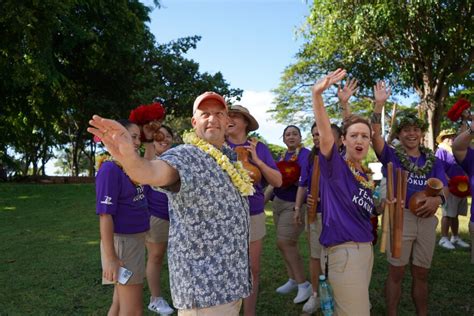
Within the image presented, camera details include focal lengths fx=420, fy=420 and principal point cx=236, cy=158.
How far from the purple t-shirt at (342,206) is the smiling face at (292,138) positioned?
2.35m

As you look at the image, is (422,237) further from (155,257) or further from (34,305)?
(34,305)

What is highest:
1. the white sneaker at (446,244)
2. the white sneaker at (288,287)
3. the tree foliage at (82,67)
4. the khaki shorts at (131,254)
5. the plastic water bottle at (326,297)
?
→ the tree foliage at (82,67)

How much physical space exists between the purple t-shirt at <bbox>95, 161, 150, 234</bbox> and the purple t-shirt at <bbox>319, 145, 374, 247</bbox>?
1.54 m

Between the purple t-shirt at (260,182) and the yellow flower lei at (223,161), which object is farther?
the purple t-shirt at (260,182)

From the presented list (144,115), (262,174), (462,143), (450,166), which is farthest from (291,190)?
(450,166)

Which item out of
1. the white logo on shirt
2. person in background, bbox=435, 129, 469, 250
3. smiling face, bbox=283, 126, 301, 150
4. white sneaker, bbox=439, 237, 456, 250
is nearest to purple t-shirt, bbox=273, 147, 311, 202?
smiling face, bbox=283, 126, 301, 150

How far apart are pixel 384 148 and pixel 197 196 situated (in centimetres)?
245

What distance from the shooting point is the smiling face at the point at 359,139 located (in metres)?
3.29

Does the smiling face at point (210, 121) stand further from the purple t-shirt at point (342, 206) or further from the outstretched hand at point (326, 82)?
the purple t-shirt at point (342, 206)

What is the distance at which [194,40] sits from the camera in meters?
21.4

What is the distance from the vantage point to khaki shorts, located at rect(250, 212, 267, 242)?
4184 millimetres

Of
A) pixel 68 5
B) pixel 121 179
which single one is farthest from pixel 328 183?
pixel 68 5

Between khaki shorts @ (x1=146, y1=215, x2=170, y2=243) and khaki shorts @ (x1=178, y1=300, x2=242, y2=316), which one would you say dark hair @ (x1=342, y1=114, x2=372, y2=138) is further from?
khaki shorts @ (x1=146, y1=215, x2=170, y2=243)

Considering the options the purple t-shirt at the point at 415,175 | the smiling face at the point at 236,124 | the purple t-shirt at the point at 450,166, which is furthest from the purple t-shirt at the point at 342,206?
the purple t-shirt at the point at 450,166
